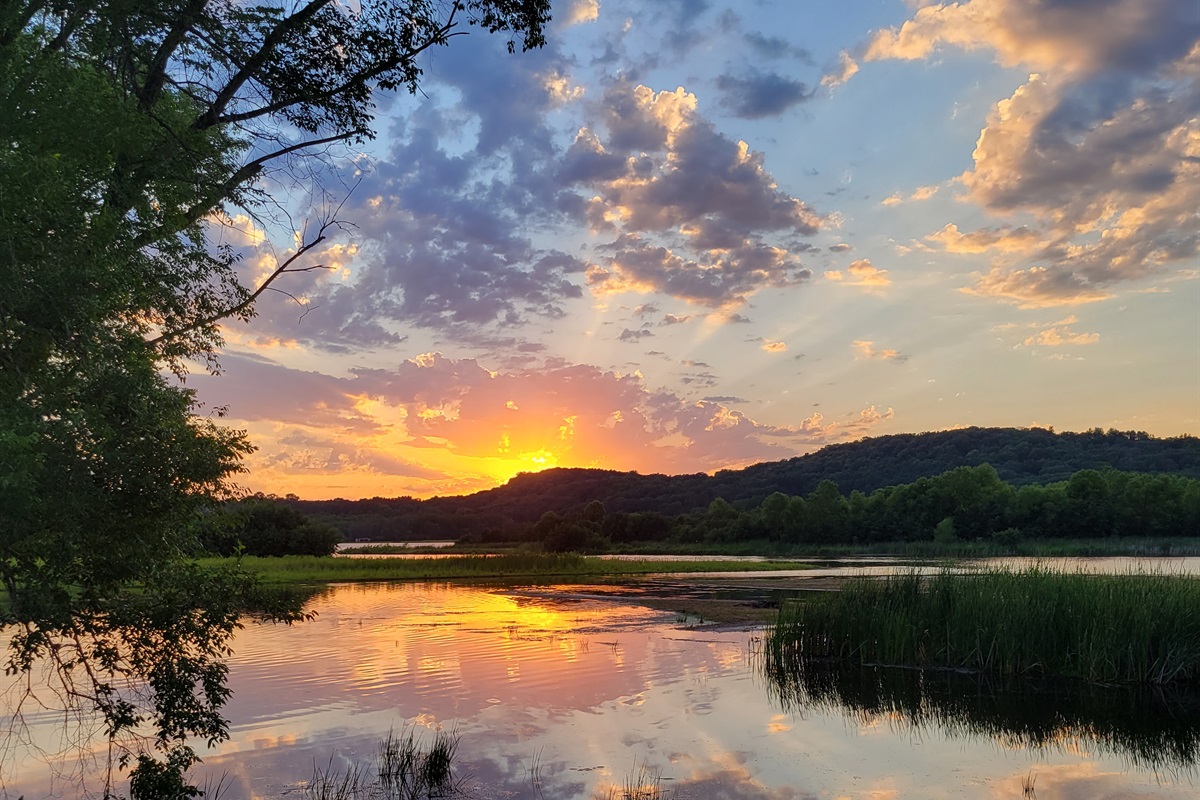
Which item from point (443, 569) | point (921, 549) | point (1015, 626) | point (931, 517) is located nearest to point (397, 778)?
point (1015, 626)

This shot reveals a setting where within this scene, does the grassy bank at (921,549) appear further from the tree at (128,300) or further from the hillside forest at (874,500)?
the tree at (128,300)

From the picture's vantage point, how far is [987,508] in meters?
107

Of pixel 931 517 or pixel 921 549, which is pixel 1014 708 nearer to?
pixel 921 549

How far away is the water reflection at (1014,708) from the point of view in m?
13.3

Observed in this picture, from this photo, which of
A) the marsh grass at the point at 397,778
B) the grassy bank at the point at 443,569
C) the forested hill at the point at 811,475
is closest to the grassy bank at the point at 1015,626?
the marsh grass at the point at 397,778

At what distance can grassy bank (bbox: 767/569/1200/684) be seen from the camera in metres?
17.1

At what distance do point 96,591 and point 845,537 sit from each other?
111 m

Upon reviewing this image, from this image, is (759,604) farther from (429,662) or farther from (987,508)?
(987,508)

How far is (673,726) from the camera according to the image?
46.6 ft

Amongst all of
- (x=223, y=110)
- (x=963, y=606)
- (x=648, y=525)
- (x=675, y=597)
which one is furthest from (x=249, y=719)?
(x=648, y=525)

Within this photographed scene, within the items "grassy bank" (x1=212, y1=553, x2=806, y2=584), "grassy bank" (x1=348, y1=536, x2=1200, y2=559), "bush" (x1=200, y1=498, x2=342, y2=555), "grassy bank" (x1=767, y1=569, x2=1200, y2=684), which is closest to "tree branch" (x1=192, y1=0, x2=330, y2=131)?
"grassy bank" (x1=767, y1=569, x2=1200, y2=684)

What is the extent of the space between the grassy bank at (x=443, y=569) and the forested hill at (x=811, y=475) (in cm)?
7987

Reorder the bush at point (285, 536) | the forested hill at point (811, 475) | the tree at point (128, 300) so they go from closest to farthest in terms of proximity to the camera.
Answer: the tree at point (128, 300) → the bush at point (285, 536) → the forested hill at point (811, 475)

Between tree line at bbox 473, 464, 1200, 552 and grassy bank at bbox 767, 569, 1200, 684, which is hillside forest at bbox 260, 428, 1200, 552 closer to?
tree line at bbox 473, 464, 1200, 552
